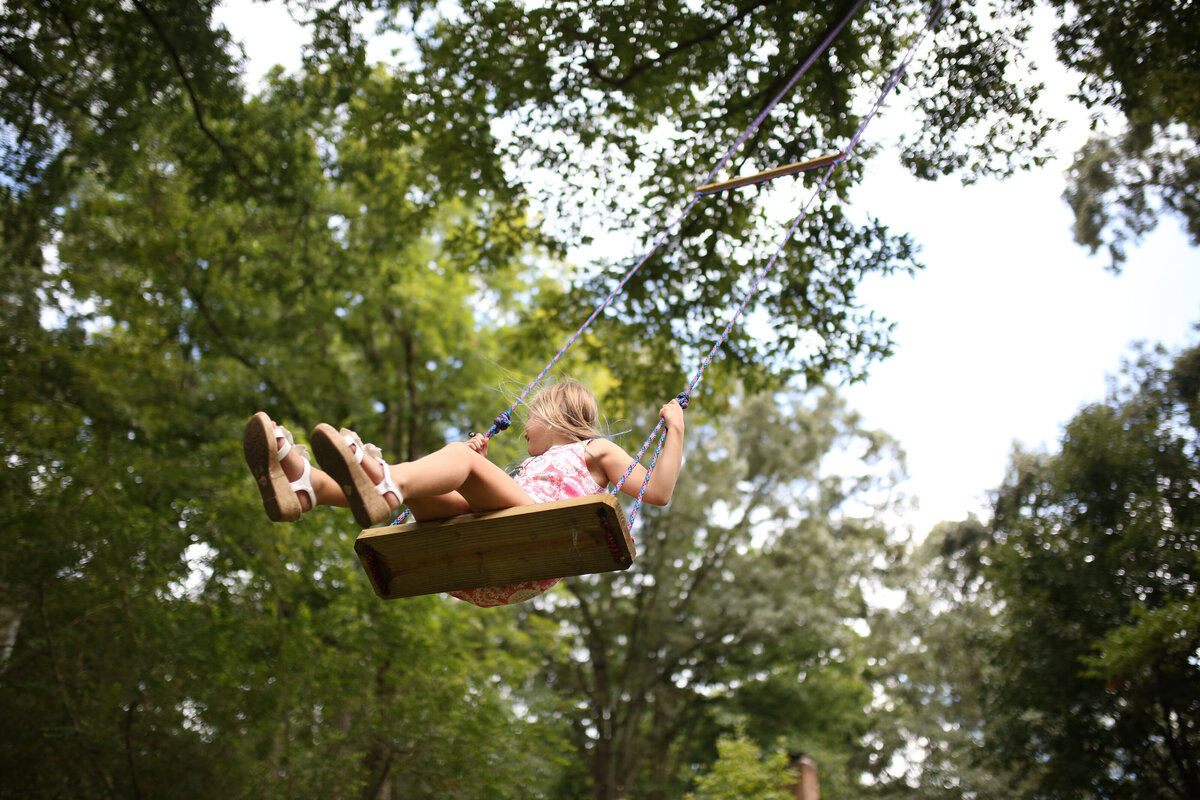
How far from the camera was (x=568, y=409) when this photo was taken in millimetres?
3371

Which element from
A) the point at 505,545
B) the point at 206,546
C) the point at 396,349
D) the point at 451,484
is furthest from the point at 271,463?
the point at 396,349

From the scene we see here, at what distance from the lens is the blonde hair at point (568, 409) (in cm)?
331

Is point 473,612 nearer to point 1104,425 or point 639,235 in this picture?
point 639,235

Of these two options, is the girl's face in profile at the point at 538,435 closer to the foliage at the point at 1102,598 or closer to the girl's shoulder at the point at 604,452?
the girl's shoulder at the point at 604,452

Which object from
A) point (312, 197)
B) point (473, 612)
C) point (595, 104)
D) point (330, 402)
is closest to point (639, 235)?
point (595, 104)

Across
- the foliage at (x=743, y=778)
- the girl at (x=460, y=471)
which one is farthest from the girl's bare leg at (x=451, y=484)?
the foliage at (x=743, y=778)

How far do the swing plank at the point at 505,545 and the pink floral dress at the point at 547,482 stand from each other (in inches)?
8.8

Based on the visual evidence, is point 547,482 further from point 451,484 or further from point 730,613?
point 730,613

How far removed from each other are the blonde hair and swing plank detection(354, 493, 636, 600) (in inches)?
25.6

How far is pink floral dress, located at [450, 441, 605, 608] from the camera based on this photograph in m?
3.10

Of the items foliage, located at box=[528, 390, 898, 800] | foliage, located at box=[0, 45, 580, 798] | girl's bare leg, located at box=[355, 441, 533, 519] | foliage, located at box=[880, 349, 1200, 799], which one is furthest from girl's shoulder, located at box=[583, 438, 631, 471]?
foliage, located at box=[528, 390, 898, 800]

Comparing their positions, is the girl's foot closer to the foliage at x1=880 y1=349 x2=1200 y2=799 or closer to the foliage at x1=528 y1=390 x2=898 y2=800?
the foliage at x1=880 y1=349 x2=1200 y2=799

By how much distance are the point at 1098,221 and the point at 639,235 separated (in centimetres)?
892

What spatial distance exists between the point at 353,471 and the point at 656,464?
4.22 ft
